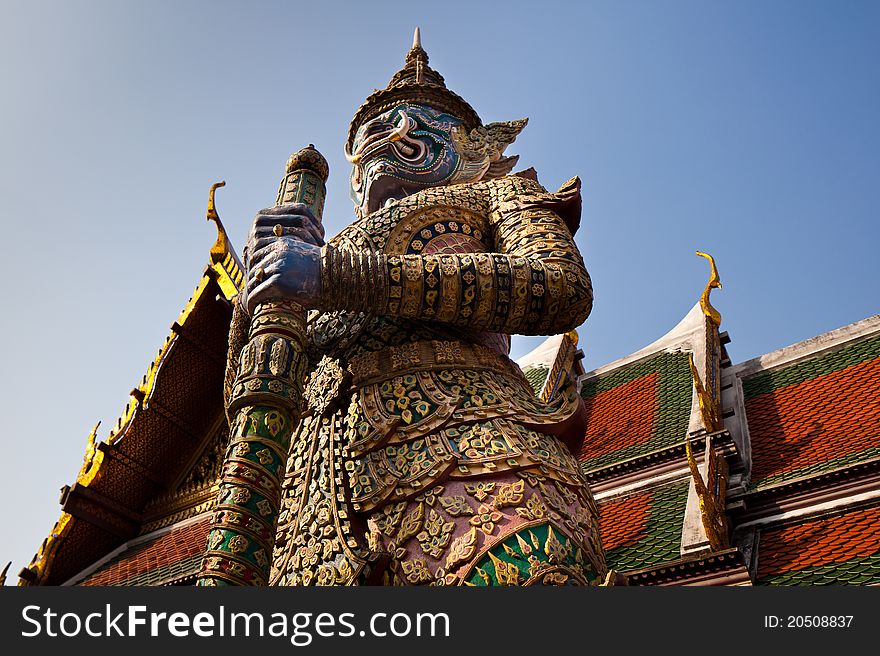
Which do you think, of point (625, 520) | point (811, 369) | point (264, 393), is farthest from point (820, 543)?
point (264, 393)

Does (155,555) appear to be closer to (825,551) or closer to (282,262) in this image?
(282,262)

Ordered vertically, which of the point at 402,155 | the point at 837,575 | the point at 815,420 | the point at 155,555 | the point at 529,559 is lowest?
the point at 529,559

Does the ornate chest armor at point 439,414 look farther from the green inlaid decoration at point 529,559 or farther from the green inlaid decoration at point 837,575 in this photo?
the green inlaid decoration at point 837,575

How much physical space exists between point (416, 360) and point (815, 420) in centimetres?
380

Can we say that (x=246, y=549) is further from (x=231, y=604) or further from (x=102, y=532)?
(x=102, y=532)

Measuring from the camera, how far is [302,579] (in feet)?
8.45

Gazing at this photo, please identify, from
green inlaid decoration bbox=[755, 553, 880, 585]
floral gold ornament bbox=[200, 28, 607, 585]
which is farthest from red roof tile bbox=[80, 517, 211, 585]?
green inlaid decoration bbox=[755, 553, 880, 585]

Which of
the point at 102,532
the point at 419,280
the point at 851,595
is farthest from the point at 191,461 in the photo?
the point at 851,595

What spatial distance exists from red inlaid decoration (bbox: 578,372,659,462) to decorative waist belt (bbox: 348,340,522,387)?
9.99 feet

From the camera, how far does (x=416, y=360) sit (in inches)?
115

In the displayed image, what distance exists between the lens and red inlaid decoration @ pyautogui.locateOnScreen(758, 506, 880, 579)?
162 inches

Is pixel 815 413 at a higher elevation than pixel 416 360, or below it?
higher

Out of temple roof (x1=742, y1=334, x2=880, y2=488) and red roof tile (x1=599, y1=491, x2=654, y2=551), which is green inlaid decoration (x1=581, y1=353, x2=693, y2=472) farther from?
temple roof (x1=742, y1=334, x2=880, y2=488)

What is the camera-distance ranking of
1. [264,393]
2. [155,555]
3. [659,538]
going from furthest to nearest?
[155,555] < [659,538] < [264,393]
